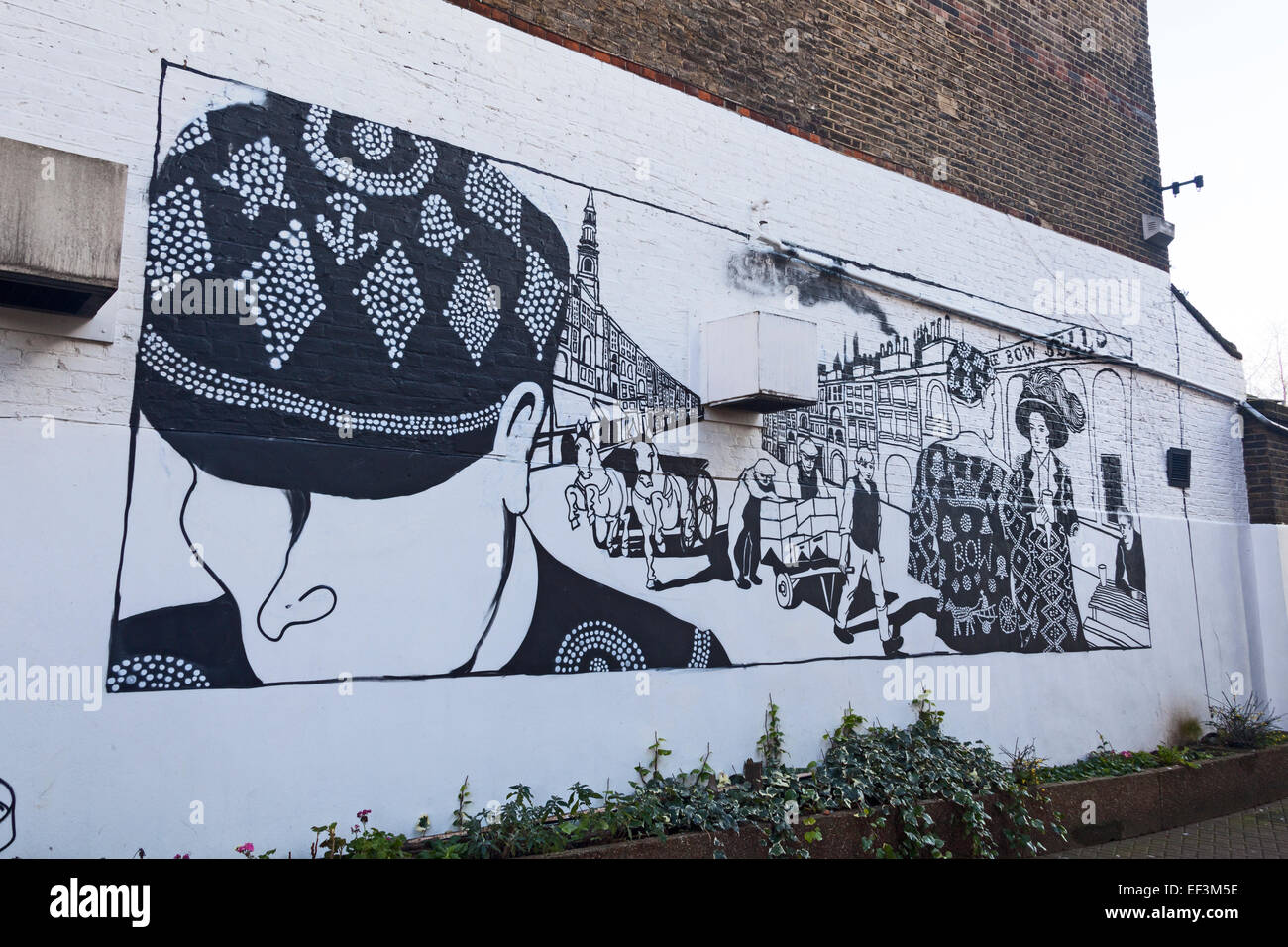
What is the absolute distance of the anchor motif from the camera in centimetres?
527

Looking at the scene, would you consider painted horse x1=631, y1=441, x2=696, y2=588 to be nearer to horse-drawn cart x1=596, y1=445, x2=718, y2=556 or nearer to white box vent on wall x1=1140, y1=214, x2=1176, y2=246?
horse-drawn cart x1=596, y1=445, x2=718, y2=556

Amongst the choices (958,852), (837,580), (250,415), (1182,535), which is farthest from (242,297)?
(1182,535)

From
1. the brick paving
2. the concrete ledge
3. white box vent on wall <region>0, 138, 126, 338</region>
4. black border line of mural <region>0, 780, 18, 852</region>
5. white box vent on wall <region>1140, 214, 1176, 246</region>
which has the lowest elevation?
the brick paving

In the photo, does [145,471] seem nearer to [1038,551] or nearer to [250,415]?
[250,415]

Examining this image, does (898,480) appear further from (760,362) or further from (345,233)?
(345,233)

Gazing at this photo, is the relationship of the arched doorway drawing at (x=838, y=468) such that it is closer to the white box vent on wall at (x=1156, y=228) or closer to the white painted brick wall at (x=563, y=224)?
the white painted brick wall at (x=563, y=224)

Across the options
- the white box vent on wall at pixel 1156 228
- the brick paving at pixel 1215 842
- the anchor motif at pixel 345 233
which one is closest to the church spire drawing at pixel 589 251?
the anchor motif at pixel 345 233

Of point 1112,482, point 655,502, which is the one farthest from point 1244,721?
point 655,502

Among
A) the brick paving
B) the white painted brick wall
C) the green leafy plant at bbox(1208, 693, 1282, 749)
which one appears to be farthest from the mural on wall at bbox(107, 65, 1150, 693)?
the green leafy plant at bbox(1208, 693, 1282, 749)

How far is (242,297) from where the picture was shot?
16.3 feet

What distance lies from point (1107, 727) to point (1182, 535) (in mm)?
2310

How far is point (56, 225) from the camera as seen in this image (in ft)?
13.3

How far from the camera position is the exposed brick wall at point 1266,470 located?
1042cm

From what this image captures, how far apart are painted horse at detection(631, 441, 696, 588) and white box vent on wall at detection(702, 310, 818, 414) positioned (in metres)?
0.61
